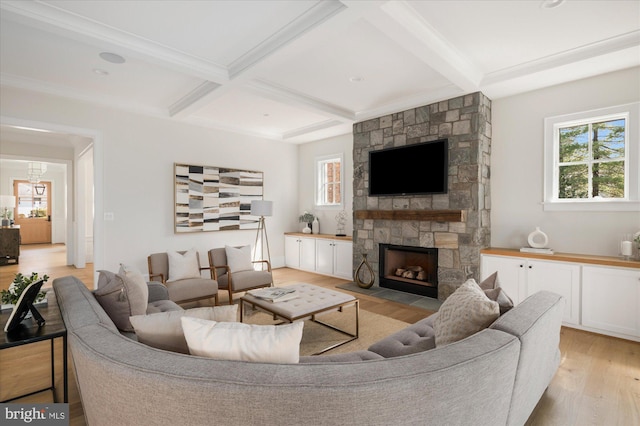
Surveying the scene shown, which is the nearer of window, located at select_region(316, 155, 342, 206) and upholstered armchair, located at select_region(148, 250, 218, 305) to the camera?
upholstered armchair, located at select_region(148, 250, 218, 305)

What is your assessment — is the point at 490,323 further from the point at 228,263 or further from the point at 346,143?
the point at 346,143

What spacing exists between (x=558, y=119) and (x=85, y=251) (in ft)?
28.8

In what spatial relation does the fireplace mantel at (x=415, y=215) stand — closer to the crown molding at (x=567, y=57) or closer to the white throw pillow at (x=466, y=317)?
the crown molding at (x=567, y=57)

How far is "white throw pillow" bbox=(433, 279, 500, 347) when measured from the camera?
157cm

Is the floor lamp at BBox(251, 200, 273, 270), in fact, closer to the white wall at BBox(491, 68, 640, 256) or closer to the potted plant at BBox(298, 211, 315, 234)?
the potted plant at BBox(298, 211, 315, 234)

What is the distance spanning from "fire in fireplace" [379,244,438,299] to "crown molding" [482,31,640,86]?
7.47ft

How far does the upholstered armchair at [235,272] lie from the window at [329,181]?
2289 millimetres

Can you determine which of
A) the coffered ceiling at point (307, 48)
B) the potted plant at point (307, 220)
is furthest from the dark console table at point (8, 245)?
the potted plant at point (307, 220)

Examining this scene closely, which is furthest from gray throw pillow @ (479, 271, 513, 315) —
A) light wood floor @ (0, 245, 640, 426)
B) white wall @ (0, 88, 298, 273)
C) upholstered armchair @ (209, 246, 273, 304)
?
white wall @ (0, 88, 298, 273)

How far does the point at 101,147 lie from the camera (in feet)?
14.2

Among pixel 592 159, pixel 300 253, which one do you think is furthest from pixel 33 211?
pixel 592 159

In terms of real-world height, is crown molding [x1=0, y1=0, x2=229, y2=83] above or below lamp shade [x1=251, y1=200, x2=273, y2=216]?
above

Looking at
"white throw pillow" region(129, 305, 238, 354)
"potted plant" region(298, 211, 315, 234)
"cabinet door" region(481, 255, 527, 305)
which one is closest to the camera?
"white throw pillow" region(129, 305, 238, 354)

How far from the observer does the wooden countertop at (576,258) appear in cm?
305
